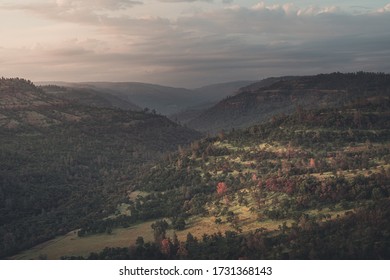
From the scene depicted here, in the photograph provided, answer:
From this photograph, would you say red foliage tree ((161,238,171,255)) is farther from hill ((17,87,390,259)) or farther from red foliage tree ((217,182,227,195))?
red foliage tree ((217,182,227,195))

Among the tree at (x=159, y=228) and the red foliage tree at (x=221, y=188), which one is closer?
the tree at (x=159, y=228)

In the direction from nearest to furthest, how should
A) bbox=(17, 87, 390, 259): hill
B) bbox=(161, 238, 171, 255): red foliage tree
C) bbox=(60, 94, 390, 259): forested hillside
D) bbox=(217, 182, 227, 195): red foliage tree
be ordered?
bbox=(60, 94, 390, 259): forested hillside < bbox=(17, 87, 390, 259): hill < bbox=(161, 238, 171, 255): red foliage tree < bbox=(217, 182, 227, 195): red foliage tree

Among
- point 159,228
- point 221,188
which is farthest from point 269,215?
point 221,188

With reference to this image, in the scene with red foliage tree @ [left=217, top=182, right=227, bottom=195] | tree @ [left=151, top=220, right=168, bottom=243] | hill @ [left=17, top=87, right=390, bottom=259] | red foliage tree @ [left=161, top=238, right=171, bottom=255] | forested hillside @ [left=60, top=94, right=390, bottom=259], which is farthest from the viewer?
red foliage tree @ [left=217, top=182, right=227, bottom=195]

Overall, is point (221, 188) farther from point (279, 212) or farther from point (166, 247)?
point (166, 247)

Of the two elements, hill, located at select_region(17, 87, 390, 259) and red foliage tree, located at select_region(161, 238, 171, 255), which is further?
red foliage tree, located at select_region(161, 238, 171, 255)

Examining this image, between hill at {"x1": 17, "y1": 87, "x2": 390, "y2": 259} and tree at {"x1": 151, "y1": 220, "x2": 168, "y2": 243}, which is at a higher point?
hill at {"x1": 17, "y1": 87, "x2": 390, "y2": 259}

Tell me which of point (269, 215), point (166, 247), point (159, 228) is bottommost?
point (159, 228)

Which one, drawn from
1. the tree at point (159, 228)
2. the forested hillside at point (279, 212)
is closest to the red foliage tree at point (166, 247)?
the forested hillside at point (279, 212)

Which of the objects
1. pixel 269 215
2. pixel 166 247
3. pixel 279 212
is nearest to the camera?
pixel 166 247

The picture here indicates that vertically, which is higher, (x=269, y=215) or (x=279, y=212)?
(x=279, y=212)

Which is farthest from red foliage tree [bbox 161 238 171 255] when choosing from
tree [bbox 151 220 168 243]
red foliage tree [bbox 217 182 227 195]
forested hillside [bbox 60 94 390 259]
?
red foliage tree [bbox 217 182 227 195]

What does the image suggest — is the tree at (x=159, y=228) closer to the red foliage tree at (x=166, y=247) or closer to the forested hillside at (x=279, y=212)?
the forested hillside at (x=279, y=212)
